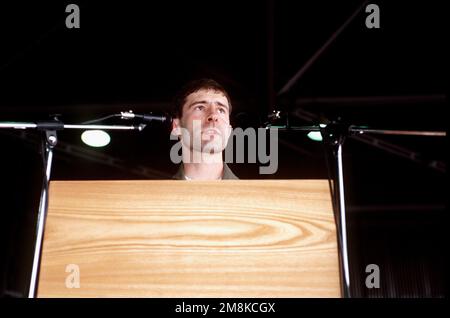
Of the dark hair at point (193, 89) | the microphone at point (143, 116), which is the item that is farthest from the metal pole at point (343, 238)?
the dark hair at point (193, 89)

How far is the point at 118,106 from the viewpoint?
4703 mm

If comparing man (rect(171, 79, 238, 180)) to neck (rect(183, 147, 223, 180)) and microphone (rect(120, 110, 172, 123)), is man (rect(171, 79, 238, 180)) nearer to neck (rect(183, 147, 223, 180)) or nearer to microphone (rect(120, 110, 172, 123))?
neck (rect(183, 147, 223, 180))

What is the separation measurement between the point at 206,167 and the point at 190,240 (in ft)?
4.52

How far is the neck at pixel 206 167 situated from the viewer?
230cm

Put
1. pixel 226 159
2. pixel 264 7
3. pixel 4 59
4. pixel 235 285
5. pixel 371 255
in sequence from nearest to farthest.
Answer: pixel 235 285 → pixel 226 159 → pixel 264 7 → pixel 4 59 → pixel 371 255

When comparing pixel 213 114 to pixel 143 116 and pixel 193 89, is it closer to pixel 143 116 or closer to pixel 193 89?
pixel 193 89

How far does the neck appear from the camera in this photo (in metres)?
2.30

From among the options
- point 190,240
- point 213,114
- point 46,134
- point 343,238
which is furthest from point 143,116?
point 213,114

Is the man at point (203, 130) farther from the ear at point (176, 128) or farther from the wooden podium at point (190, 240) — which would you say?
the wooden podium at point (190, 240)
